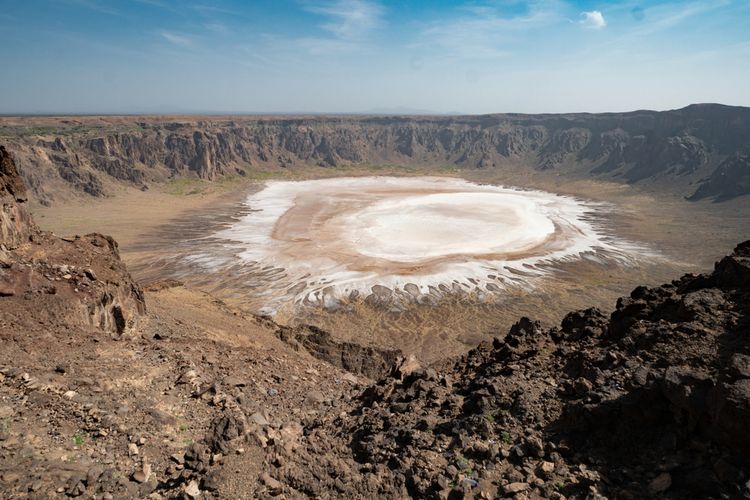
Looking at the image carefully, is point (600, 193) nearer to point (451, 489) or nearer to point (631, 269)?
point (631, 269)

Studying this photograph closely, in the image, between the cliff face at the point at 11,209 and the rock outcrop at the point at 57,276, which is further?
the cliff face at the point at 11,209

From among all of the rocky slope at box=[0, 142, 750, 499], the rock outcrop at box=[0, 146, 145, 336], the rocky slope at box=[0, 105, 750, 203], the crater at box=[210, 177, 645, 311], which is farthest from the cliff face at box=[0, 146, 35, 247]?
the rocky slope at box=[0, 105, 750, 203]

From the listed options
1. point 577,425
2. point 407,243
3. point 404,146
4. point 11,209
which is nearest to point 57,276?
point 11,209

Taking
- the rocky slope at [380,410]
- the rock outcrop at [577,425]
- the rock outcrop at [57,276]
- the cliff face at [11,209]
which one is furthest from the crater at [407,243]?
the rock outcrop at [577,425]

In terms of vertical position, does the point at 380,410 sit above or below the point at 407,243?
above

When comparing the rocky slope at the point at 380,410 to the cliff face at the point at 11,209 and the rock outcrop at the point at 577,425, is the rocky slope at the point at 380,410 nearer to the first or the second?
the rock outcrop at the point at 577,425

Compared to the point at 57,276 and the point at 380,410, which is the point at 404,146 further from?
the point at 380,410

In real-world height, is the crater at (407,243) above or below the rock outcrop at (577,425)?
below
